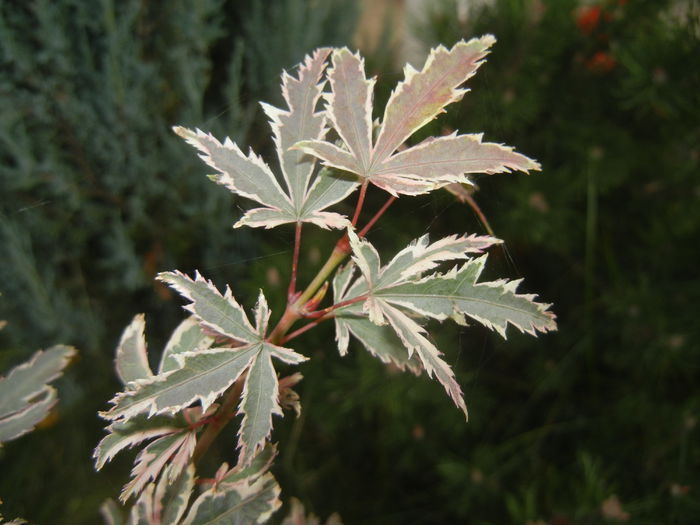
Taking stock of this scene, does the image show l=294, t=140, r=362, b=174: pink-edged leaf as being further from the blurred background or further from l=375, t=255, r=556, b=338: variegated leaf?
the blurred background

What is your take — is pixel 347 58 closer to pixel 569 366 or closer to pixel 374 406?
pixel 374 406

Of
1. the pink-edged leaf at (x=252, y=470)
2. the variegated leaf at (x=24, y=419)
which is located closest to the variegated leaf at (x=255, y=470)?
the pink-edged leaf at (x=252, y=470)

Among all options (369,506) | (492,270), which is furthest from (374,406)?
(492,270)

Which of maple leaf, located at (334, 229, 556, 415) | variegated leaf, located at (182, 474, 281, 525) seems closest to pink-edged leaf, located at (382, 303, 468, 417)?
maple leaf, located at (334, 229, 556, 415)

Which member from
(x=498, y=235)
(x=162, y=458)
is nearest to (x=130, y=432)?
(x=162, y=458)

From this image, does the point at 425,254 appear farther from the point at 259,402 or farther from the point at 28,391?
the point at 28,391

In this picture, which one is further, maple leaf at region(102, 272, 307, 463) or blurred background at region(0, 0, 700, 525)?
blurred background at region(0, 0, 700, 525)
